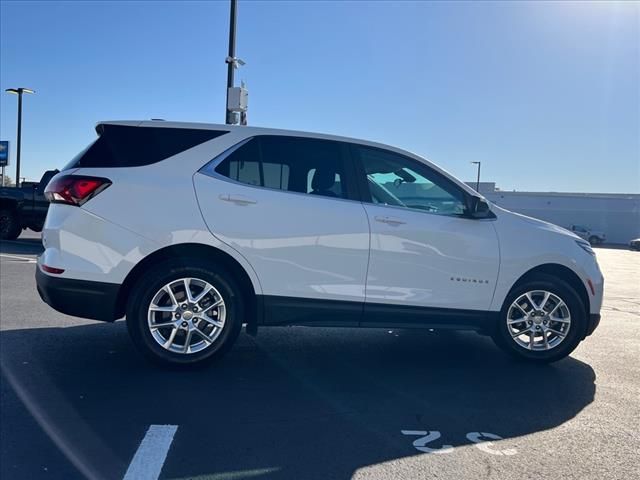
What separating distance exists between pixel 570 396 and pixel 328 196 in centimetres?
249

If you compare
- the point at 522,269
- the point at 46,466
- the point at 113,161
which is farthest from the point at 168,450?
the point at 522,269

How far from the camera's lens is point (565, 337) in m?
5.12

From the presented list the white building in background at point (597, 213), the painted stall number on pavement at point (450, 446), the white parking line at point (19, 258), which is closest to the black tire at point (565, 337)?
the painted stall number on pavement at point (450, 446)

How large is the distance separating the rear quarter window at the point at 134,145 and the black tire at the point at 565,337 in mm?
3061

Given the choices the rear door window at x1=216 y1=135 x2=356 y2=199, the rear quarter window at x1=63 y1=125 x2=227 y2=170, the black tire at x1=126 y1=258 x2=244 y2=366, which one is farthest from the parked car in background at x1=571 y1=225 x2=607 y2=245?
the rear quarter window at x1=63 y1=125 x2=227 y2=170

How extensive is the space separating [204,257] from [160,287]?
0.41 m

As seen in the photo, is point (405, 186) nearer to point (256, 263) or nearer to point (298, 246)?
point (298, 246)

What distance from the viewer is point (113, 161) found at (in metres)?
4.44

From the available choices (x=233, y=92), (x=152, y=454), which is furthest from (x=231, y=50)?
(x=152, y=454)

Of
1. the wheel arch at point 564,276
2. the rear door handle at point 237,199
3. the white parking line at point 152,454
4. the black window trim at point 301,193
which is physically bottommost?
the white parking line at point 152,454

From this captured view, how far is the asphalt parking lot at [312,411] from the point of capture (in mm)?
3156

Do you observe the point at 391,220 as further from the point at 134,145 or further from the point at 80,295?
the point at 80,295

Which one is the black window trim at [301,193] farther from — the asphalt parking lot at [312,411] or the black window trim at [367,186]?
the asphalt parking lot at [312,411]

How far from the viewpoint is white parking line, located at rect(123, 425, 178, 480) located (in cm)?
297
